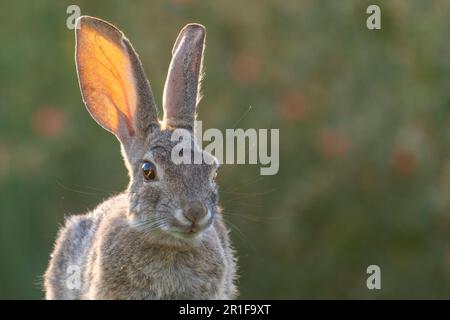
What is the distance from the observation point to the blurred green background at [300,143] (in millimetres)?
10023

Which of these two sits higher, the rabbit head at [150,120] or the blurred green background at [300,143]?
the blurred green background at [300,143]

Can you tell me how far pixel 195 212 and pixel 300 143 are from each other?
4.69m

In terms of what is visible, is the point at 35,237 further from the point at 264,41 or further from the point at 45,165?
the point at 264,41

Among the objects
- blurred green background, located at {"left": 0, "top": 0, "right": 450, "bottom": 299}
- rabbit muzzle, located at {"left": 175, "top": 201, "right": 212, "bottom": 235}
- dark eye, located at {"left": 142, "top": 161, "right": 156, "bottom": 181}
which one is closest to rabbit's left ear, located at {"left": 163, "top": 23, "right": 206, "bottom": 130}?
dark eye, located at {"left": 142, "top": 161, "right": 156, "bottom": 181}

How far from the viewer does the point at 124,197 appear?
21.0ft

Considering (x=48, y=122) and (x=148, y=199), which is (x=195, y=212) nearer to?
(x=148, y=199)

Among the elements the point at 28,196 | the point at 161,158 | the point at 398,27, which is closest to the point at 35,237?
the point at 28,196

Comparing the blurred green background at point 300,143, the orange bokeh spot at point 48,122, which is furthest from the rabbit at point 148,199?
the orange bokeh spot at point 48,122

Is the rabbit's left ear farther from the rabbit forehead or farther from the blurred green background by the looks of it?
the blurred green background

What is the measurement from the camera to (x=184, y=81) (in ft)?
20.7

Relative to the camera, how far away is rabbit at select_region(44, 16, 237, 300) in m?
5.90

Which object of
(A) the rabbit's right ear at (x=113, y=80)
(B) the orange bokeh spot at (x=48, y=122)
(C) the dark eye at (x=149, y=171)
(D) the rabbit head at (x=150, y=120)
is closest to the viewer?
(D) the rabbit head at (x=150, y=120)

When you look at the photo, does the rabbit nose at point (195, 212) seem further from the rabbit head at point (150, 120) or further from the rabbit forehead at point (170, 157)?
the rabbit forehead at point (170, 157)

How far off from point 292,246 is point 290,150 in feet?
2.75
